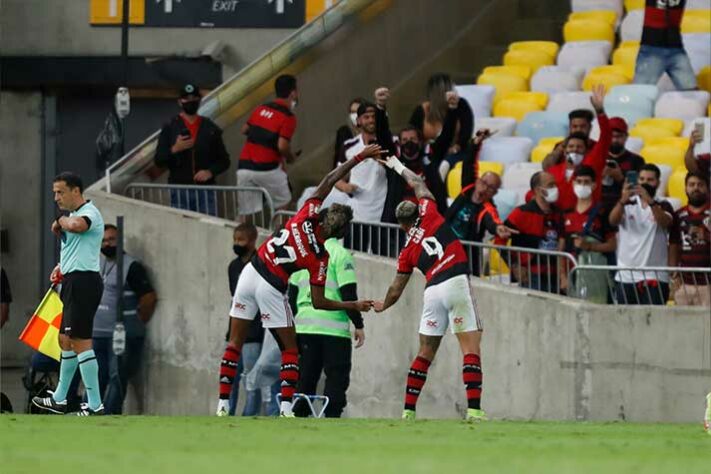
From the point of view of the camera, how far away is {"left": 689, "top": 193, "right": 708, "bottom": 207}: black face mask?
1956 cm

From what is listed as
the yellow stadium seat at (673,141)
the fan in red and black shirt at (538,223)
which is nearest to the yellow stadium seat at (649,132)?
the yellow stadium seat at (673,141)

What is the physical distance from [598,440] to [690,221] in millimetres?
5906

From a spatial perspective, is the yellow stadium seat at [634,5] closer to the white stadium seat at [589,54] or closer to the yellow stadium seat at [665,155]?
the white stadium seat at [589,54]

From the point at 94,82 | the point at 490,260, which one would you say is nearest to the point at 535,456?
the point at 490,260

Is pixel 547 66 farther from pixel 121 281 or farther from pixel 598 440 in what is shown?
pixel 598 440

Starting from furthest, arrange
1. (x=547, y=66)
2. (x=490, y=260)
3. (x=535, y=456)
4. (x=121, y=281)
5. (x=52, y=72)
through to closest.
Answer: (x=52, y=72), (x=547, y=66), (x=121, y=281), (x=490, y=260), (x=535, y=456)

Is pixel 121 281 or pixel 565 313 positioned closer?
pixel 565 313

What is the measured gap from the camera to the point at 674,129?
2275 cm

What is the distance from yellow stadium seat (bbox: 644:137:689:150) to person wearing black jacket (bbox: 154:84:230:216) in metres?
4.42

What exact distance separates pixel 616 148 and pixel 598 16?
191 inches

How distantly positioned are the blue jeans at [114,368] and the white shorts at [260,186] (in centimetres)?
180

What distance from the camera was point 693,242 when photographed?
771 inches

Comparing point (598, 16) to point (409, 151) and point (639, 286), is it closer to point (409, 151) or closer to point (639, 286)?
point (409, 151)

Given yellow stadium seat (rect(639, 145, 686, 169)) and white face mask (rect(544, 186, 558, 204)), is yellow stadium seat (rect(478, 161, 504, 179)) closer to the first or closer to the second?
yellow stadium seat (rect(639, 145, 686, 169))
